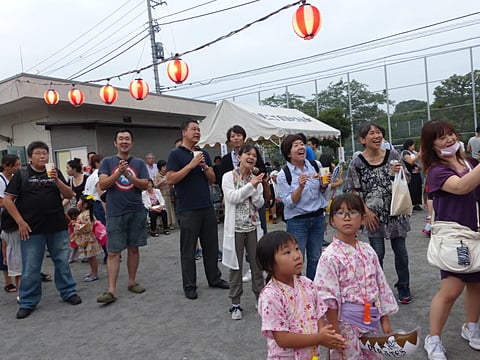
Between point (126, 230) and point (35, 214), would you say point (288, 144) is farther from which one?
point (35, 214)

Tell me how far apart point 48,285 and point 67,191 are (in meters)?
1.72

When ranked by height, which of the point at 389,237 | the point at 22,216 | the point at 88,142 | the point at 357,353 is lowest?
the point at 357,353

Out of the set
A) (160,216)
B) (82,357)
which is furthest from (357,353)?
(160,216)

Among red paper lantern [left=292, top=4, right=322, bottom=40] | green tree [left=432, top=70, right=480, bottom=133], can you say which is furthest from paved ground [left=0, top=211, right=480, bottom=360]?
green tree [left=432, top=70, right=480, bottom=133]

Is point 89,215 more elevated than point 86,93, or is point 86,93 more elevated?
point 86,93

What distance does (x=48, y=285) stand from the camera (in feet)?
16.8

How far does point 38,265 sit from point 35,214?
0.54 meters

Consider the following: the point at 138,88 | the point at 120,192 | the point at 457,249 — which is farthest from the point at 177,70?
the point at 457,249

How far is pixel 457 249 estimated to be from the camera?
2.36m

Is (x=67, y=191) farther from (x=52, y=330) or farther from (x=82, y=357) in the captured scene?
(x=82, y=357)

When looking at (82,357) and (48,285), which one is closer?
(82,357)

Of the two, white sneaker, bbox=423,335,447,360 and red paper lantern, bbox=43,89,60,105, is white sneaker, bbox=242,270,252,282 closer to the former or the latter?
white sneaker, bbox=423,335,447,360

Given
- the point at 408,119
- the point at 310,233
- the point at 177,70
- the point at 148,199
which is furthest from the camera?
the point at 408,119

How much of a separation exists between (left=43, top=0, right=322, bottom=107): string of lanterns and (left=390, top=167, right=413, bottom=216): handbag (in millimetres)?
3572
